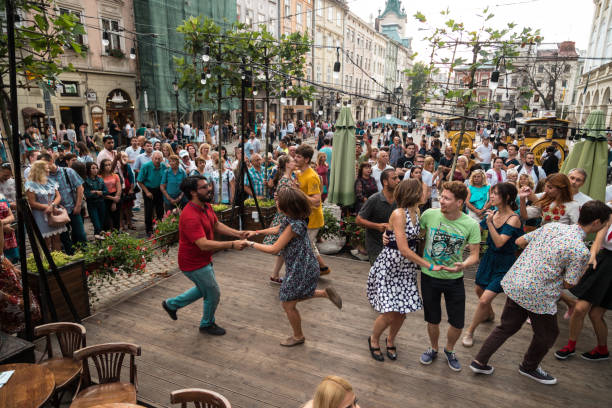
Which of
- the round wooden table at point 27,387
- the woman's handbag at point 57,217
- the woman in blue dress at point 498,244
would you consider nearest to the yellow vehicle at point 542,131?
the woman in blue dress at point 498,244

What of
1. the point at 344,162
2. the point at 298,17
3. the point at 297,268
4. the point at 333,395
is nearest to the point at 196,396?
the point at 333,395

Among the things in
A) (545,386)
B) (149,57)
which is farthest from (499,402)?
(149,57)

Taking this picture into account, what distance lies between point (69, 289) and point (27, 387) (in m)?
1.88

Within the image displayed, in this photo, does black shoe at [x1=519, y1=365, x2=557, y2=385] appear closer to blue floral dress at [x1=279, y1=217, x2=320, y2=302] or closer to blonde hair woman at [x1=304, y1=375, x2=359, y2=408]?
blue floral dress at [x1=279, y1=217, x2=320, y2=302]

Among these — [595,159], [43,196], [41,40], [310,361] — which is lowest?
[310,361]

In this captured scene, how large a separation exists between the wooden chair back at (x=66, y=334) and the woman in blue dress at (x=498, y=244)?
3698 millimetres

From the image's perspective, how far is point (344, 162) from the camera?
677 centimetres

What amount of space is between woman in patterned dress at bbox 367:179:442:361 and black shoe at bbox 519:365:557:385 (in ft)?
3.87

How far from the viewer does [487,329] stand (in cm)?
425

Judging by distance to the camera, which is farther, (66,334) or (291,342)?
(291,342)

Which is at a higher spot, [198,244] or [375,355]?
[198,244]

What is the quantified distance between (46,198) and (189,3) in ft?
68.9

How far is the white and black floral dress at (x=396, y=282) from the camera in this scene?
11.2ft

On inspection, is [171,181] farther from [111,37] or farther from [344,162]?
[111,37]
